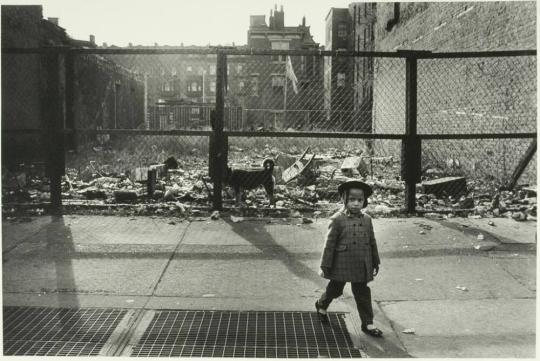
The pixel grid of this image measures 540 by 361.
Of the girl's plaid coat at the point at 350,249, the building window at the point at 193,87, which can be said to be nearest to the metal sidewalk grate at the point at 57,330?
the girl's plaid coat at the point at 350,249

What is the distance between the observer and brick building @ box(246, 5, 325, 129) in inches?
1609

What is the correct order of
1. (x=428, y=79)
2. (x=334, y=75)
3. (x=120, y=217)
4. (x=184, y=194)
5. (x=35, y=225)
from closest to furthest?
(x=35, y=225) < (x=120, y=217) < (x=184, y=194) < (x=428, y=79) < (x=334, y=75)

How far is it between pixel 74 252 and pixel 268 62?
47.6m

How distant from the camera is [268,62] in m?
51.4

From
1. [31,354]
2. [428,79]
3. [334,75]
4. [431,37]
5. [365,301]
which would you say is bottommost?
[31,354]

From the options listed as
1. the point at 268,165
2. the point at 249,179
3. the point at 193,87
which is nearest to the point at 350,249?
the point at 249,179

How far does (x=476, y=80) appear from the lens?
44.2 feet

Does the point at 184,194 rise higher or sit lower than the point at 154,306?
higher

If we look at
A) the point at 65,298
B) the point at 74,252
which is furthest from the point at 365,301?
the point at 74,252

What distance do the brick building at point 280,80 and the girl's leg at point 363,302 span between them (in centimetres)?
2894

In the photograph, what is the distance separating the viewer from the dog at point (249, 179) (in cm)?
792

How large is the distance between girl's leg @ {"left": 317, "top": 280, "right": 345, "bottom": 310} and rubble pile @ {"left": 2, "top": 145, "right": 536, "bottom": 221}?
363 centimetres

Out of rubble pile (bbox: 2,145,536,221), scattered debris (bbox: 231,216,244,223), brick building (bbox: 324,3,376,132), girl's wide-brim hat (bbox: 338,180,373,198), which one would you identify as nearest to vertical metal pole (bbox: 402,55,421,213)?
rubble pile (bbox: 2,145,536,221)

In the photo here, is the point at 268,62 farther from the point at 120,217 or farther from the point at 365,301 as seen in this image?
the point at 365,301
